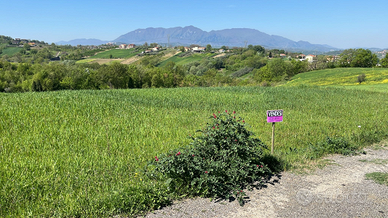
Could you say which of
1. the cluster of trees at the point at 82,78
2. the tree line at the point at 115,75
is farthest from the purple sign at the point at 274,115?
the tree line at the point at 115,75

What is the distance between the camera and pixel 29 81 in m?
51.1

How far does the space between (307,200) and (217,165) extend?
1.99m

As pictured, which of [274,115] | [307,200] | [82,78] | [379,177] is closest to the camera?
[307,200]

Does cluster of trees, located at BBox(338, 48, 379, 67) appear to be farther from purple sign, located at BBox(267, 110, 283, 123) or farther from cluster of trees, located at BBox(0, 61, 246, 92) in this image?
purple sign, located at BBox(267, 110, 283, 123)

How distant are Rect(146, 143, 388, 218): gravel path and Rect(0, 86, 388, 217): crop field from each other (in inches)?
31.4

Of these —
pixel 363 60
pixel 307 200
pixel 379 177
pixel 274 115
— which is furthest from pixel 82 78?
pixel 363 60

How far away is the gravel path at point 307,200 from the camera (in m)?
4.50

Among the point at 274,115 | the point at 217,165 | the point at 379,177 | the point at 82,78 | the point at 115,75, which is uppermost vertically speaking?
the point at 115,75

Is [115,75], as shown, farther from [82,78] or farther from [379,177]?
[379,177]

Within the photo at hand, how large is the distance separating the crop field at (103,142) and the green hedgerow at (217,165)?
0.43 metres

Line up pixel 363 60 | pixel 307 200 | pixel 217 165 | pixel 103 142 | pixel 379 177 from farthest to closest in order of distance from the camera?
pixel 363 60, pixel 103 142, pixel 379 177, pixel 217 165, pixel 307 200

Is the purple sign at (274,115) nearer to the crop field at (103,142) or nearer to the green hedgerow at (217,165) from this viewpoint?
the crop field at (103,142)

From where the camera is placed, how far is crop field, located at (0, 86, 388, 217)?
462cm

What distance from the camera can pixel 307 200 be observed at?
496 centimetres
